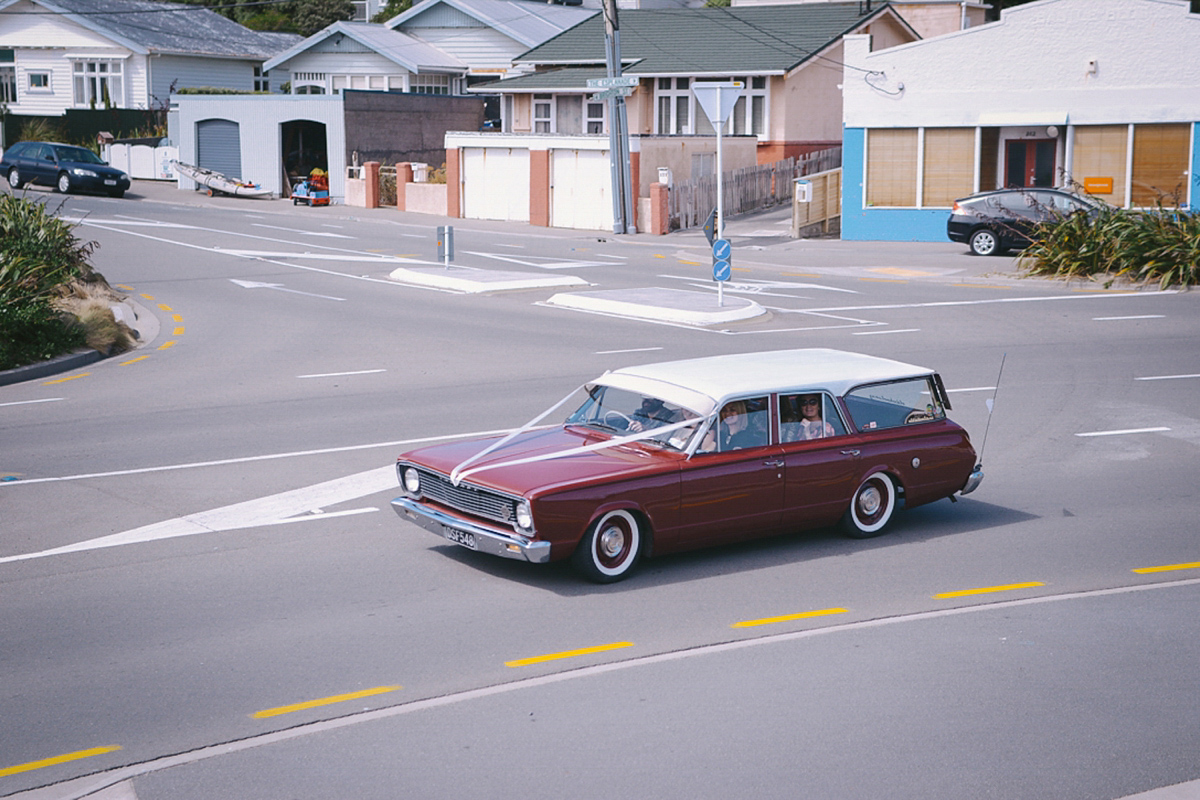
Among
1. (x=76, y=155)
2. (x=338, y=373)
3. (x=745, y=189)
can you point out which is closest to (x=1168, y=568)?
(x=338, y=373)

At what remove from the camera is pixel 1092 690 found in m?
6.86

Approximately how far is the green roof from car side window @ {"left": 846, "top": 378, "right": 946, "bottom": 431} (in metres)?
35.3

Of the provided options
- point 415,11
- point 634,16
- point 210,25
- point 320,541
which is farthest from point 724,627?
point 210,25

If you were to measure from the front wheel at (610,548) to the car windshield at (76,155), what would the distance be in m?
40.2

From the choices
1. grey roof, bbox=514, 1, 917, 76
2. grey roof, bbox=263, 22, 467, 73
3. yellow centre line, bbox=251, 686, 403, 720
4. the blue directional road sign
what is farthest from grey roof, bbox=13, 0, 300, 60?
yellow centre line, bbox=251, 686, 403, 720

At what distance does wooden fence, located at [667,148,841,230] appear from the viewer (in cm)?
3806

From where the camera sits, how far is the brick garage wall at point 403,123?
4684 centimetres

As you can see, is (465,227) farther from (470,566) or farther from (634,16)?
(470,566)

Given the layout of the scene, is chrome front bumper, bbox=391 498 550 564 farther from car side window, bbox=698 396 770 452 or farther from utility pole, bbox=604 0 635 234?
utility pole, bbox=604 0 635 234

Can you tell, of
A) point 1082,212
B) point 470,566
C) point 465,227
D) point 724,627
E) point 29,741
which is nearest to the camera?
point 29,741

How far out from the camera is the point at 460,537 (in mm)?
8727

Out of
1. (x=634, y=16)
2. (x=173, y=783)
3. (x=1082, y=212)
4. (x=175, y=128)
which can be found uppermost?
(x=634, y=16)

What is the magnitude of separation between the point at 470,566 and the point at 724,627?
210 cm

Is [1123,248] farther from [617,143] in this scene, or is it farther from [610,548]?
[610,548]
